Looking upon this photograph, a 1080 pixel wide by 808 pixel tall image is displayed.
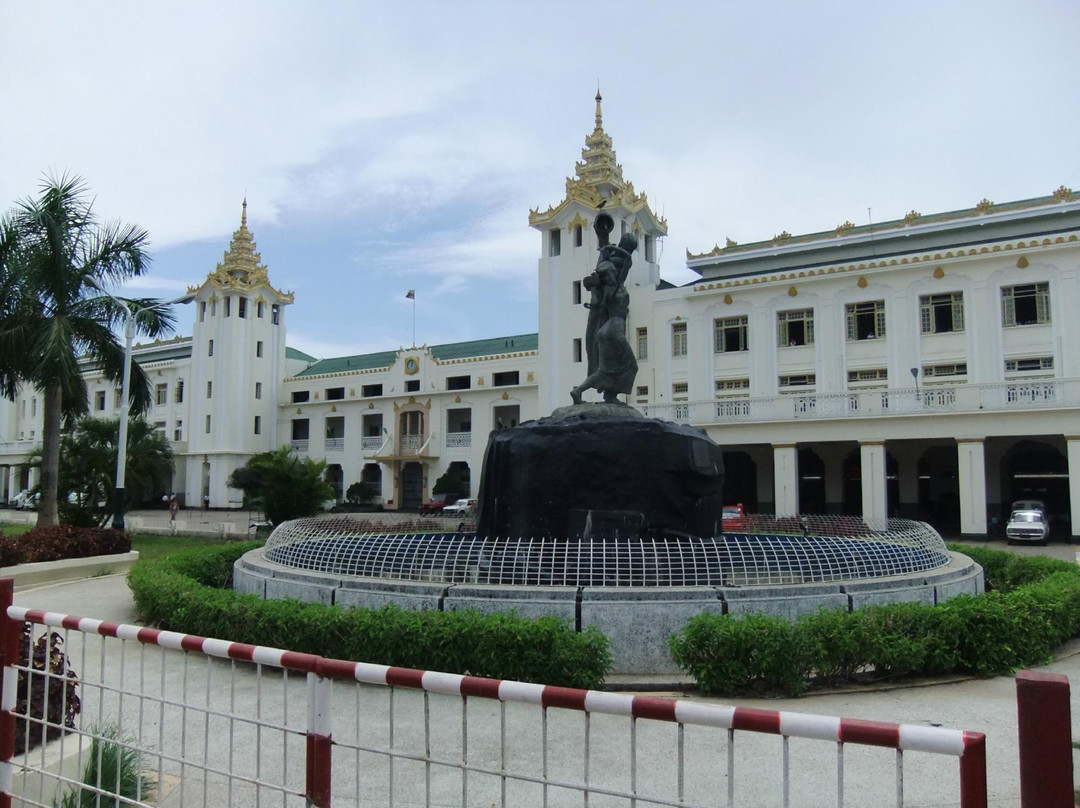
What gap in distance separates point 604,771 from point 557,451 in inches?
270

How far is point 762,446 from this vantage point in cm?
3566

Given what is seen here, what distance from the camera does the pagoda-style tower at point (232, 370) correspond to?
5069 cm

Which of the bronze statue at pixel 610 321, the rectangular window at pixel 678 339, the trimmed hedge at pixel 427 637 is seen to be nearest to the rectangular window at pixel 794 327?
the rectangular window at pixel 678 339

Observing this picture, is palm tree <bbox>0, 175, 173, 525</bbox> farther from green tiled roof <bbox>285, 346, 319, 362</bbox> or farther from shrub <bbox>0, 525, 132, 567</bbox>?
green tiled roof <bbox>285, 346, 319, 362</bbox>

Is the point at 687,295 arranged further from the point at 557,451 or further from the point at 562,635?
the point at 562,635

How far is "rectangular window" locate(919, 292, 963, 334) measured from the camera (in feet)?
104

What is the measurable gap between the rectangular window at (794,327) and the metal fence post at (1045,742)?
3371 cm

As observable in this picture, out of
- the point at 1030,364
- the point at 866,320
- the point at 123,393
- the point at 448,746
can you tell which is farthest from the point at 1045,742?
the point at 866,320

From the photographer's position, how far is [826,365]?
3406cm

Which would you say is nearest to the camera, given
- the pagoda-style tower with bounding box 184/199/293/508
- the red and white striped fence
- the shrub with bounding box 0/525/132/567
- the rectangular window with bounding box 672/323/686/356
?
the red and white striped fence

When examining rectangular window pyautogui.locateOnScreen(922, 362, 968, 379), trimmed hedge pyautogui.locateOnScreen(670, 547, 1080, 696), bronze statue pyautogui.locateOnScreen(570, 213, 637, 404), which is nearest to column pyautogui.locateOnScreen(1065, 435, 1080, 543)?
rectangular window pyautogui.locateOnScreen(922, 362, 968, 379)

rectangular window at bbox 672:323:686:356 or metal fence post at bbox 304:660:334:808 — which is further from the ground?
rectangular window at bbox 672:323:686:356

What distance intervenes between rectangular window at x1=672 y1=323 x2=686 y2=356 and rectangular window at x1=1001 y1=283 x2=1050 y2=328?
12.2 meters

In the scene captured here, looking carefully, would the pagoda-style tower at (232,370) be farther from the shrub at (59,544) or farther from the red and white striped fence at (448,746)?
the red and white striped fence at (448,746)
